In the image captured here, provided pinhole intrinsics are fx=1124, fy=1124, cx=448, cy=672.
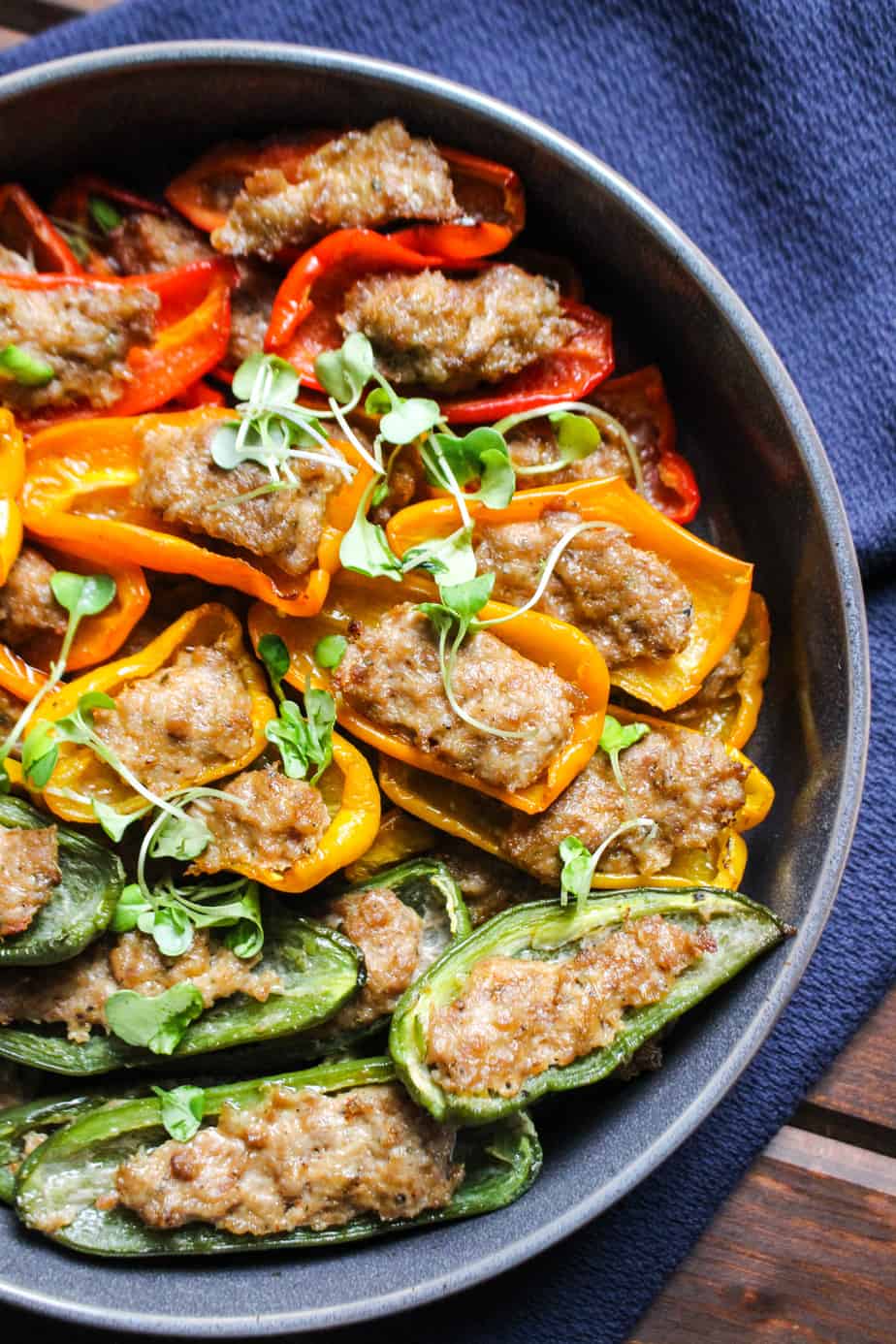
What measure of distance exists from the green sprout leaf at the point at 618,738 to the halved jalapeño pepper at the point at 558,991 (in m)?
0.33

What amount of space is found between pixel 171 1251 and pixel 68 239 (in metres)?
2.73

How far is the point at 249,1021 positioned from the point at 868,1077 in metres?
1.88

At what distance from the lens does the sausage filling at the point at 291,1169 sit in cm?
279

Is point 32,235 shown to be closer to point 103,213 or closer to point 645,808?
point 103,213

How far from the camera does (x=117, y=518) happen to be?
2973 mm

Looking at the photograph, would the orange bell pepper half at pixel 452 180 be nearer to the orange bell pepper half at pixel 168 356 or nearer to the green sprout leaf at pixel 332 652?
the orange bell pepper half at pixel 168 356

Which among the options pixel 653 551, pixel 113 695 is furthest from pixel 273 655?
pixel 653 551

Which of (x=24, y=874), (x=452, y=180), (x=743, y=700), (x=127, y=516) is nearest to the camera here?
(x=24, y=874)

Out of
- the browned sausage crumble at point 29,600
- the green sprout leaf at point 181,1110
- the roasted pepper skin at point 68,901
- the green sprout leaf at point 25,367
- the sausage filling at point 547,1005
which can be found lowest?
the green sprout leaf at point 181,1110

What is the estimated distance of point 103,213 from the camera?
3.17 metres

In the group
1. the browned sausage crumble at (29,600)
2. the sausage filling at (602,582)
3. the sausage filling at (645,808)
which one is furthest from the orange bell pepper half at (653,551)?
the browned sausage crumble at (29,600)

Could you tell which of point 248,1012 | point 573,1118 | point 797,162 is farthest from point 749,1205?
point 797,162

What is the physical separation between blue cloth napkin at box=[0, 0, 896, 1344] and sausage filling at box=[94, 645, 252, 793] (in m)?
1.78

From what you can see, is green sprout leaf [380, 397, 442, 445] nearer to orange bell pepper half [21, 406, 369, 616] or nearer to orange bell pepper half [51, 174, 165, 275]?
orange bell pepper half [21, 406, 369, 616]
